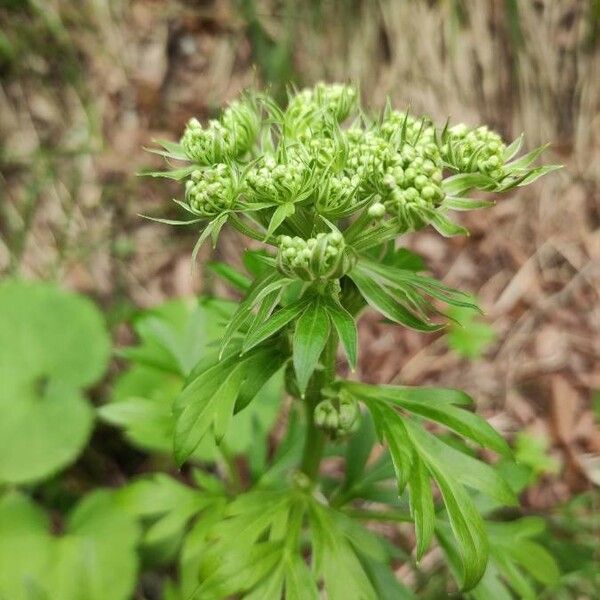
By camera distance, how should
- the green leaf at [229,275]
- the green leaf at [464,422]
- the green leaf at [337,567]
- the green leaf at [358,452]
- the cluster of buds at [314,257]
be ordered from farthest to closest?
the green leaf at [358,452] → the green leaf at [229,275] → the green leaf at [337,567] → the green leaf at [464,422] → the cluster of buds at [314,257]

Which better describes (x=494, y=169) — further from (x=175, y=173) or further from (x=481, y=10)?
(x=481, y=10)

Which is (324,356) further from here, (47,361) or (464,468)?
(47,361)

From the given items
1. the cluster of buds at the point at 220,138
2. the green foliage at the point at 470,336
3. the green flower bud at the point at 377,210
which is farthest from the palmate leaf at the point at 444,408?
the green foliage at the point at 470,336

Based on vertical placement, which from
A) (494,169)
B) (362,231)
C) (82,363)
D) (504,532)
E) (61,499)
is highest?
(494,169)

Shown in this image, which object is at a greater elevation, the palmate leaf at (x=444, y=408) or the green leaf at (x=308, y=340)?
the green leaf at (x=308, y=340)

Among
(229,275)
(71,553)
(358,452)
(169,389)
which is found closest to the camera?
(229,275)

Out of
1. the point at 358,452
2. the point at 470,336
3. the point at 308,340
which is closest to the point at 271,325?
the point at 308,340

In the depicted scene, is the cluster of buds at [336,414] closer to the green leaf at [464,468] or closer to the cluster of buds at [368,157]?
the green leaf at [464,468]

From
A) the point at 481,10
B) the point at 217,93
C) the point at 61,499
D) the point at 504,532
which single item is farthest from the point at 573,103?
the point at 61,499
